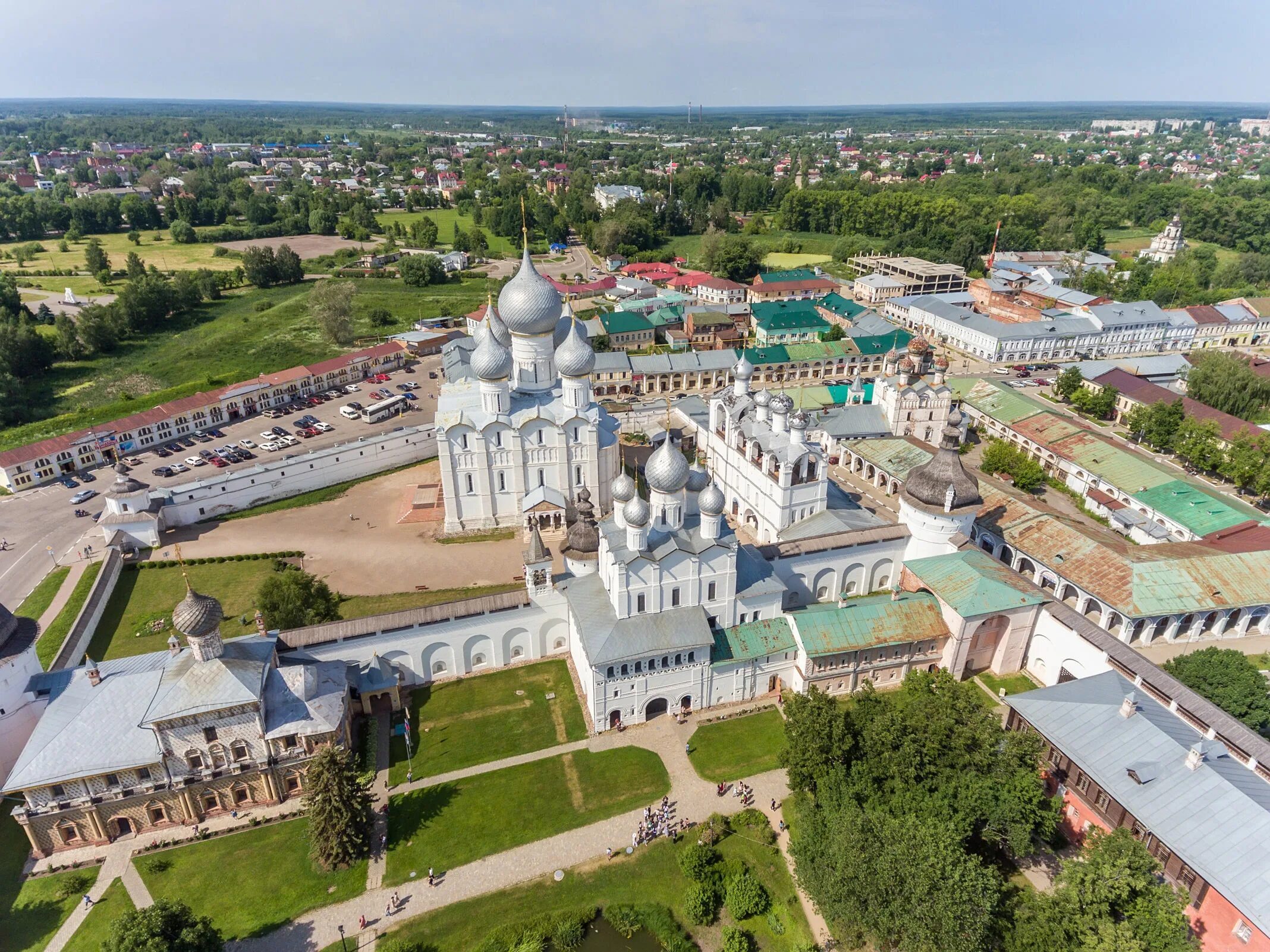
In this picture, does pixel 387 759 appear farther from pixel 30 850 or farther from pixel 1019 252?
pixel 1019 252

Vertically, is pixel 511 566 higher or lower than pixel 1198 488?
lower

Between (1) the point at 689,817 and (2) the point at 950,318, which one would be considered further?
(2) the point at 950,318

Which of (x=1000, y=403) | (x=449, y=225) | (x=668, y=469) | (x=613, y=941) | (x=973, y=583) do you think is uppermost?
(x=668, y=469)

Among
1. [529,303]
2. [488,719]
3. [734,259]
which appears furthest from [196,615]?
[734,259]

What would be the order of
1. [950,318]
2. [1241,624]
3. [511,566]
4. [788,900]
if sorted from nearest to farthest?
[788,900], [1241,624], [511,566], [950,318]

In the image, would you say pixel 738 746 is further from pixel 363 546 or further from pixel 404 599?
pixel 363 546

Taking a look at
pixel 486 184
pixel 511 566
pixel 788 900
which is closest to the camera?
pixel 788 900

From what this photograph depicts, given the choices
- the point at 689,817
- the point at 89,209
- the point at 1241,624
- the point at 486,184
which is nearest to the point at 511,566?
the point at 689,817
